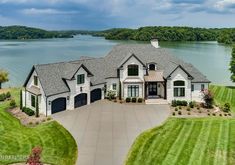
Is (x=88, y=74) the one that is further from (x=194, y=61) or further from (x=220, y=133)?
(x=194, y=61)

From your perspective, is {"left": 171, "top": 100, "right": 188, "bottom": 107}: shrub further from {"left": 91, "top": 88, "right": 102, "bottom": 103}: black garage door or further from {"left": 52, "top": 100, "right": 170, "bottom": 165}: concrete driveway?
{"left": 91, "top": 88, "right": 102, "bottom": 103}: black garage door

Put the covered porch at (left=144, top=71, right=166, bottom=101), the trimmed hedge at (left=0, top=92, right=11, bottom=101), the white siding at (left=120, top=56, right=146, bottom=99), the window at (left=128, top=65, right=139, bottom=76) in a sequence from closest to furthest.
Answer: the covered porch at (left=144, top=71, right=166, bottom=101), the white siding at (left=120, top=56, right=146, bottom=99), the window at (left=128, top=65, right=139, bottom=76), the trimmed hedge at (left=0, top=92, right=11, bottom=101)

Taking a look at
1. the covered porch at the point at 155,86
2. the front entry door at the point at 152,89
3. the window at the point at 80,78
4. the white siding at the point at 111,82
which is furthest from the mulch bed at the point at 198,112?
the window at the point at 80,78

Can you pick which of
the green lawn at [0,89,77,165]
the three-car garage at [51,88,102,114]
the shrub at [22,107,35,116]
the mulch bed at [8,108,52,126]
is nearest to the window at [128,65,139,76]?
the three-car garage at [51,88,102,114]

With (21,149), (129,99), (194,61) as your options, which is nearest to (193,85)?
(129,99)

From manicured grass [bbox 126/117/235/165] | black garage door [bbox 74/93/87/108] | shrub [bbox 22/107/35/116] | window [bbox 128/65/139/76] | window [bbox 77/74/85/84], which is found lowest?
manicured grass [bbox 126/117/235/165]

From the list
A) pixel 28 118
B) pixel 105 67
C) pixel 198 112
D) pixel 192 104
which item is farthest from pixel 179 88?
pixel 28 118
